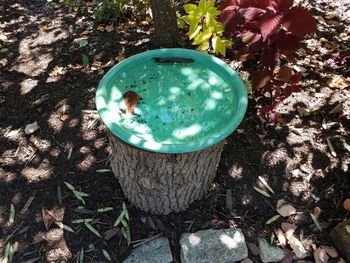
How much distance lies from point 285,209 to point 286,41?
1215 millimetres

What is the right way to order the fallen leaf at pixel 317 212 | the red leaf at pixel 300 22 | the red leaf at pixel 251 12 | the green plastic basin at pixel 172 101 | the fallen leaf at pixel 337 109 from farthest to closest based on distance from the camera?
the fallen leaf at pixel 337 109 → the fallen leaf at pixel 317 212 → the red leaf at pixel 251 12 → the red leaf at pixel 300 22 → the green plastic basin at pixel 172 101

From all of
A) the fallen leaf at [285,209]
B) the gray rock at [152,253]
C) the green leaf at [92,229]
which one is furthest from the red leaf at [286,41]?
the green leaf at [92,229]

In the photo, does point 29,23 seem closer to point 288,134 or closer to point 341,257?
point 288,134

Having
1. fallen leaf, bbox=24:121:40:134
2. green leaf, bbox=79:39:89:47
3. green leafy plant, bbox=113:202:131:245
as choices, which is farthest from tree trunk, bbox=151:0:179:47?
green leafy plant, bbox=113:202:131:245

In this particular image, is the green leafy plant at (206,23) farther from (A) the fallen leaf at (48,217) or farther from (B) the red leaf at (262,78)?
(A) the fallen leaf at (48,217)

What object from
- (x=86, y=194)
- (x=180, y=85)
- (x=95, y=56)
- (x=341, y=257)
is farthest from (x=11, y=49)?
(x=341, y=257)

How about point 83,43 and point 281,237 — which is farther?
point 83,43

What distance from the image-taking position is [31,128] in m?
3.21

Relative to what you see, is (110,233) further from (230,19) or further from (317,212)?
(230,19)

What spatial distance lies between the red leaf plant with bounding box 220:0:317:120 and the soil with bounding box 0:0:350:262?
576 millimetres

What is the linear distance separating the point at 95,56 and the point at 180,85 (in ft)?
5.27

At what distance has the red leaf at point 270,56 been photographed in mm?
2559

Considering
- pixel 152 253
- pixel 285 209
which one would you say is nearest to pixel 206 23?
pixel 285 209

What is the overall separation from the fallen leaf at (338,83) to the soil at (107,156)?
0.05 metres
